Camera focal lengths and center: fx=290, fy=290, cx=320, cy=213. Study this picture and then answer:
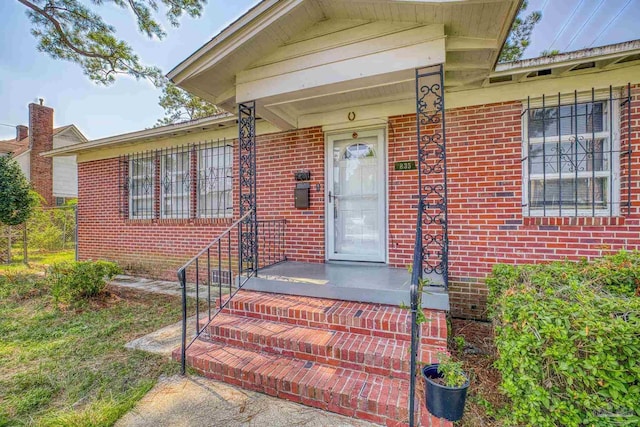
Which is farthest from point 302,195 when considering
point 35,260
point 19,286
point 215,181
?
point 35,260

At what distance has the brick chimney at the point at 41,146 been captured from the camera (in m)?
13.8

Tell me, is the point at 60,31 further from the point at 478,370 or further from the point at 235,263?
the point at 478,370

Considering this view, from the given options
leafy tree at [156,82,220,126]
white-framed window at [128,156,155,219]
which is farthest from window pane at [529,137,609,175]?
leafy tree at [156,82,220,126]

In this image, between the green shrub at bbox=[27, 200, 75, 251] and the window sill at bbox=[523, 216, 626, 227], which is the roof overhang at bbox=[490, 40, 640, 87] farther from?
the green shrub at bbox=[27, 200, 75, 251]

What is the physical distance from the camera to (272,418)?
2104mm

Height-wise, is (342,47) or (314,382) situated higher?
(342,47)

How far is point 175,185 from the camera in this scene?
6.12 meters

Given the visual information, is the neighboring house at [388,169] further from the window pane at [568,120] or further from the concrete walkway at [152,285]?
the concrete walkway at [152,285]

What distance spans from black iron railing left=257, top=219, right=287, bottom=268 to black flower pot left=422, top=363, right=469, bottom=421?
3.18 meters

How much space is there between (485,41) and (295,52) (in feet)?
6.47

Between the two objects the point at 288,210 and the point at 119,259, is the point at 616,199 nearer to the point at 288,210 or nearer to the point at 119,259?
the point at 288,210

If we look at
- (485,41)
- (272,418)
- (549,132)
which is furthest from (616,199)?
(272,418)

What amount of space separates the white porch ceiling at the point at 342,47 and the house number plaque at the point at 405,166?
97 centimetres

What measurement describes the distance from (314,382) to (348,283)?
3.72 feet
